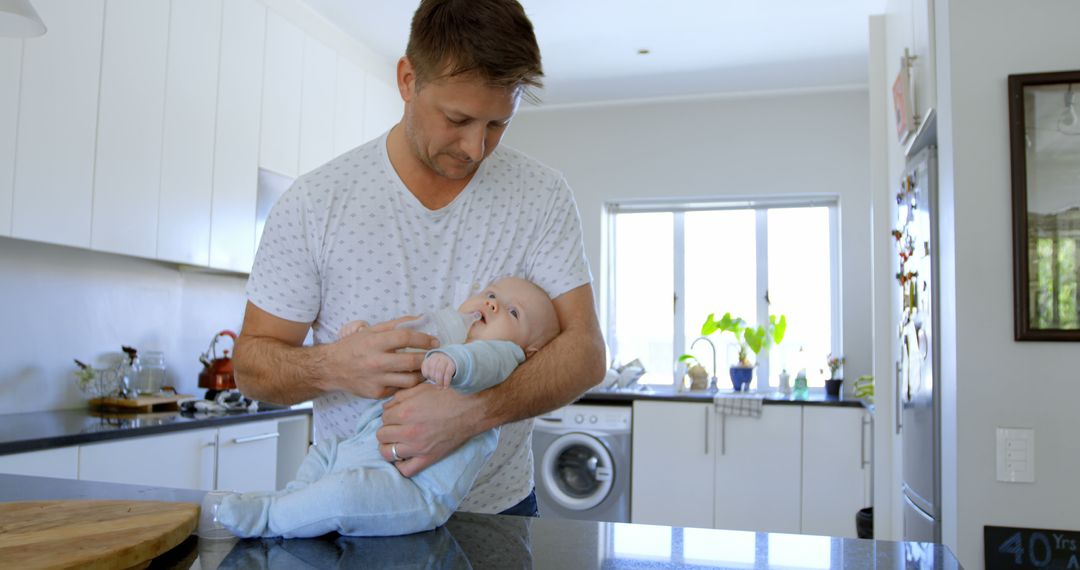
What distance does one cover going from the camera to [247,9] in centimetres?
376

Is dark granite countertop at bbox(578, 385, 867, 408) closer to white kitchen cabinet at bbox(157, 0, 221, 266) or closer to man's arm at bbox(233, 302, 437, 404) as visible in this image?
white kitchen cabinet at bbox(157, 0, 221, 266)

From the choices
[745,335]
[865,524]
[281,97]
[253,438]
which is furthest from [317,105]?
[865,524]

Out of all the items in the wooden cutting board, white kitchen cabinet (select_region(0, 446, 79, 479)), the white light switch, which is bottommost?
white kitchen cabinet (select_region(0, 446, 79, 479))

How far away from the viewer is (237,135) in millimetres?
3732

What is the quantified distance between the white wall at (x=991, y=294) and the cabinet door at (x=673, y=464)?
254 cm

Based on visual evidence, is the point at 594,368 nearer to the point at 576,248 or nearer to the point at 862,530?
the point at 576,248

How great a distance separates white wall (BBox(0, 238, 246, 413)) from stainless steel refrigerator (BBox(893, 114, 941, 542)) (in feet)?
9.91

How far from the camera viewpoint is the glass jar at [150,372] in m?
3.54

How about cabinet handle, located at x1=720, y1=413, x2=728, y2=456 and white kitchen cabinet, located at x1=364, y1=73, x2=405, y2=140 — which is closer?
cabinet handle, located at x1=720, y1=413, x2=728, y2=456

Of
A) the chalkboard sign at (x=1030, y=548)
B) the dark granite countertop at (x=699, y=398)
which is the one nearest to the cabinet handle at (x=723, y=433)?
the dark granite countertop at (x=699, y=398)

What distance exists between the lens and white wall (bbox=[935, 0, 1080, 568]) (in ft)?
6.64

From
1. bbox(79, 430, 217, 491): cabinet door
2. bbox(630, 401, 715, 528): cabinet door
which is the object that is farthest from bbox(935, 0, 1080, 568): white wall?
bbox(630, 401, 715, 528): cabinet door

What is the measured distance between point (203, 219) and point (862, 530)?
3.08m

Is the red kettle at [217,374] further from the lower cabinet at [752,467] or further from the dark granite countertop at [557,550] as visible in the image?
the dark granite countertop at [557,550]
